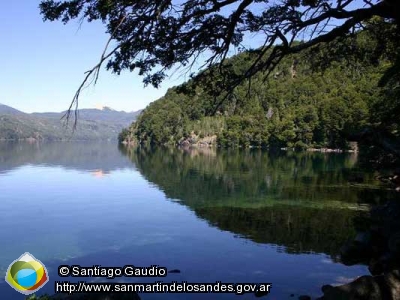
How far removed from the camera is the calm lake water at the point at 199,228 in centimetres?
2280

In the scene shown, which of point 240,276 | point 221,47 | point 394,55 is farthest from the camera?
point 240,276

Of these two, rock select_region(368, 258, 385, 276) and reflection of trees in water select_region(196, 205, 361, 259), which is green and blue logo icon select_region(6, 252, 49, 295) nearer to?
rock select_region(368, 258, 385, 276)

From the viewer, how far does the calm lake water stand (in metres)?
22.8

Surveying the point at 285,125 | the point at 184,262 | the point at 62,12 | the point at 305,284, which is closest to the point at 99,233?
the point at 184,262

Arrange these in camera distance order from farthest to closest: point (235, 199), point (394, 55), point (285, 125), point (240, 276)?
point (285, 125) → point (235, 199) → point (240, 276) → point (394, 55)

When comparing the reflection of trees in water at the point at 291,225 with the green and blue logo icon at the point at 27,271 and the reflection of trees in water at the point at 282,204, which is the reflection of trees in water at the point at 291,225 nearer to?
the reflection of trees in water at the point at 282,204

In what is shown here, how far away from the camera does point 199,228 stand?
33.7m

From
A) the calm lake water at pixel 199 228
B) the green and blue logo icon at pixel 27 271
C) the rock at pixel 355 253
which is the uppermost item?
the green and blue logo icon at pixel 27 271

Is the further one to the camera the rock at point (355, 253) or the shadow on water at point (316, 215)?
the rock at point (355, 253)

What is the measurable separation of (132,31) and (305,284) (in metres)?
15.3

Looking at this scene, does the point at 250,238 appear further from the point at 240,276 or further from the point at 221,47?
the point at 221,47

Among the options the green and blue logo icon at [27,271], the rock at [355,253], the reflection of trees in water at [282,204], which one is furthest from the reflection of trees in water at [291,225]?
the green and blue logo icon at [27,271]

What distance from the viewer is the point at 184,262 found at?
24641 millimetres

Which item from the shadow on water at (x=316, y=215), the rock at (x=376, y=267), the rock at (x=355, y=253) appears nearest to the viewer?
the shadow on water at (x=316, y=215)
